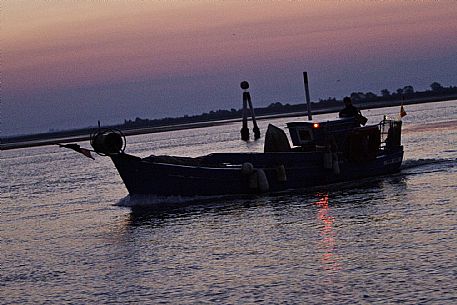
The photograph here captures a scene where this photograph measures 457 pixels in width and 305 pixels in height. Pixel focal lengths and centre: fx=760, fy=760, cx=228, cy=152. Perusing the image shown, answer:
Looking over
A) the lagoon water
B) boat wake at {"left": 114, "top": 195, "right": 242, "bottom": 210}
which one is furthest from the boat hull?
the lagoon water

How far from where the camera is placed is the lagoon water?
1448cm

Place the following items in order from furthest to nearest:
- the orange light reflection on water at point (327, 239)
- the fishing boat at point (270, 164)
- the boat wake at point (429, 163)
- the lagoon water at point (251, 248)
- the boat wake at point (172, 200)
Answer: the boat wake at point (429, 163) → the boat wake at point (172, 200) → the fishing boat at point (270, 164) → the orange light reflection on water at point (327, 239) → the lagoon water at point (251, 248)

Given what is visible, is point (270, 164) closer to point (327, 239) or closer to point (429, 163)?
point (327, 239)

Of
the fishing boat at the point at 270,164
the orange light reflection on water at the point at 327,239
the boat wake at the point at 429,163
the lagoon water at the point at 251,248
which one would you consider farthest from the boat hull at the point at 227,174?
the boat wake at the point at 429,163

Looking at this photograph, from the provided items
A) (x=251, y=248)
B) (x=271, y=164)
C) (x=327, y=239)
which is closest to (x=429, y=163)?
(x=271, y=164)

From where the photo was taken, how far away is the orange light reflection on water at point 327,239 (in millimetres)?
16156

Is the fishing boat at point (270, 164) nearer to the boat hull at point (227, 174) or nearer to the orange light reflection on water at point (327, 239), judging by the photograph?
the boat hull at point (227, 174)

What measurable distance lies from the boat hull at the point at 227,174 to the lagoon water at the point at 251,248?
453 mm

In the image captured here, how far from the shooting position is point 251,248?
61.8ft

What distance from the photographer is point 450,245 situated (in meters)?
16.4

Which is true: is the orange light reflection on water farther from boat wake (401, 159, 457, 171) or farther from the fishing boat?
boat wake (401, 159, 457, 171)

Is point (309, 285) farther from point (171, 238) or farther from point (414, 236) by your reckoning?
point (171, 238)

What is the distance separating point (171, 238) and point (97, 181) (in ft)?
87.8

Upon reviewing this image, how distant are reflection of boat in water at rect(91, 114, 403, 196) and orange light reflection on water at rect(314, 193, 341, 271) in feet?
10.0
